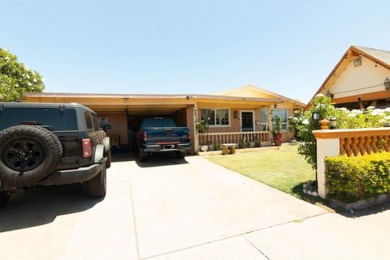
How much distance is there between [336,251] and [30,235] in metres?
4.34

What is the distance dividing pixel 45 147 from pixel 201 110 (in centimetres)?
1113

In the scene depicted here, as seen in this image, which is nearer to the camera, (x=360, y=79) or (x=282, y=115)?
(x=360, y=79)

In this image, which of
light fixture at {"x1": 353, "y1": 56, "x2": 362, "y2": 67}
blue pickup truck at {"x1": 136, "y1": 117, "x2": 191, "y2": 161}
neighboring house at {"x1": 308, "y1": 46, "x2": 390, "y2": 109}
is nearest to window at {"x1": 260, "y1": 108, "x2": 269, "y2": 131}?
neighboring house at {"x1": 308, "y1": 46, "x2": 390, "y2": 109}

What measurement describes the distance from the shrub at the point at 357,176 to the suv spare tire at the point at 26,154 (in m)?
5.18

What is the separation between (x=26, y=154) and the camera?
340cm

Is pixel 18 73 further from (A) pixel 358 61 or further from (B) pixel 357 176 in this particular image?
(A) pixel 358 61

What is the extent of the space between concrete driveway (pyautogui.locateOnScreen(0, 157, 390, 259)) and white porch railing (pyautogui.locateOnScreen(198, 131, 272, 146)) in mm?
7369

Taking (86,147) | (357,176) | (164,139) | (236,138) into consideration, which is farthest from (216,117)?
(86,147)

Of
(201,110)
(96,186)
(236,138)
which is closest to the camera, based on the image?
(96,186)

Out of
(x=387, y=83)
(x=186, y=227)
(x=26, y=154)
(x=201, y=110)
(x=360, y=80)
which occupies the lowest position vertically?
(x=186, y=227)

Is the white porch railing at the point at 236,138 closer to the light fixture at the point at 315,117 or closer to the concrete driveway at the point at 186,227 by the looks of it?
the concrete driveway at the point at 186,227

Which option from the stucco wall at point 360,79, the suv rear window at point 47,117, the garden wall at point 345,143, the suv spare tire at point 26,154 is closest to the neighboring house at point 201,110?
the stucco wall at point 360,79

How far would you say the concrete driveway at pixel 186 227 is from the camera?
255 cm

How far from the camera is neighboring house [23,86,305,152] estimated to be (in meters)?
9.71
